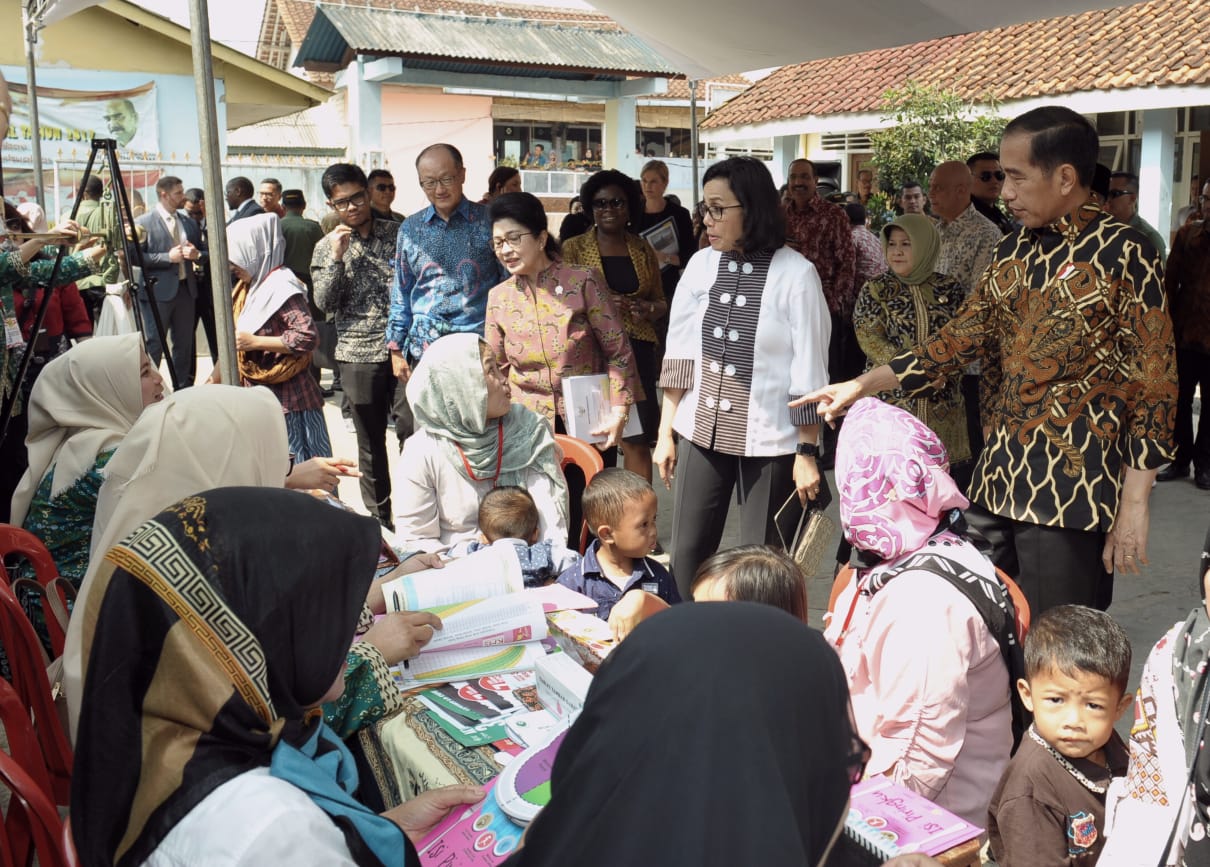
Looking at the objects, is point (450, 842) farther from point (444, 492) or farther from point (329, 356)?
point (329, 356)

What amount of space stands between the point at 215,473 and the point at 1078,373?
6.74 feet

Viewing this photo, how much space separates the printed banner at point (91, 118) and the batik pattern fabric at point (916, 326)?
11532 mm

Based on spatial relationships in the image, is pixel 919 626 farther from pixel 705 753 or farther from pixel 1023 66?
pixel 1023 66

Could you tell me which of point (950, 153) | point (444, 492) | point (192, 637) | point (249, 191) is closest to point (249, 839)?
point (192, 637)

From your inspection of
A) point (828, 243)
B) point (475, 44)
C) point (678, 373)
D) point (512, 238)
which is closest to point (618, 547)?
point (678, 373)

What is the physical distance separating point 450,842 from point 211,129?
7.68 ft

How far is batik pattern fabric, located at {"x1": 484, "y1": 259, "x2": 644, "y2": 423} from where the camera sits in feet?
14.3

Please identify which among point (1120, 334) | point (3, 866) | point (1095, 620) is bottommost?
point (3, 866)

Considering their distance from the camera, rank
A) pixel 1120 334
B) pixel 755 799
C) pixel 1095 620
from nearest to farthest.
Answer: pixel 755 799 → pixel 1095 620 → pixel 1120 334

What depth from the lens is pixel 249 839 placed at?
1.45m

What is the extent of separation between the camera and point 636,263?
5539 millimetres

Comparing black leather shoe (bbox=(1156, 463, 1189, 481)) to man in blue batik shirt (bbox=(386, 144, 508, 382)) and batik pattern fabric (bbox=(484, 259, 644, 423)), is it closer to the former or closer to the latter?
batik pattern fabric (bbox=(484, 259, 644, 423))

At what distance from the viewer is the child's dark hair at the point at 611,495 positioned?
3.05m

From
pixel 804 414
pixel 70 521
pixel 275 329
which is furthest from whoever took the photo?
pixel 275 329
